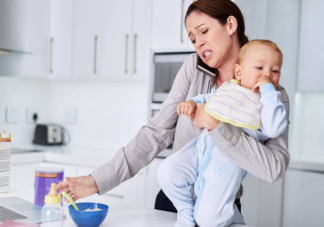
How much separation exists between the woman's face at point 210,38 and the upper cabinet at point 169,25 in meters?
1.18

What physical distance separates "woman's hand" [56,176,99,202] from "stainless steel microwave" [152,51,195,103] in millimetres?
1373

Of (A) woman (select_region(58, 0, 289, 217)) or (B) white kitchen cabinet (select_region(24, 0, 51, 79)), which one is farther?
(B) white kitchen cabinet (select_region(24, 0, 51, 79))

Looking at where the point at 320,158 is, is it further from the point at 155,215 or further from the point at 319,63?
the point at 155,215

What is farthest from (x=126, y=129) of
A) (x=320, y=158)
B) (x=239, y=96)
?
(x=239, y=96)

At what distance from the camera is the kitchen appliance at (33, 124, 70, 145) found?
129 inches

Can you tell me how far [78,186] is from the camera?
1206 mm

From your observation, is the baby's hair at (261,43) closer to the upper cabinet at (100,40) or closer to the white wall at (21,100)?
the upper cabinet at (100,40)

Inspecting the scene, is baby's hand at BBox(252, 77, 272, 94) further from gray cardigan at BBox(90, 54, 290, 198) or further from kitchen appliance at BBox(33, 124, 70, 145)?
kitchen appliance at BBox(33, 124, 70, 145)

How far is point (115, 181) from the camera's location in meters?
1.28

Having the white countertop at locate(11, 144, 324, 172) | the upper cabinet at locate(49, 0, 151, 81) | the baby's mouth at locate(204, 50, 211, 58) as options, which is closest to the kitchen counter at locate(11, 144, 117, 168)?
the white countertop at locate(11, 144, 324, 172)

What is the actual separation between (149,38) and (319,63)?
1147 mm

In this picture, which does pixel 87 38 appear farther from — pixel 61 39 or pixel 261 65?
pixel 261 65

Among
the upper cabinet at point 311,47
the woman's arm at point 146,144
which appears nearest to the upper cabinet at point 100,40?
the upper cabinet at point 311,47

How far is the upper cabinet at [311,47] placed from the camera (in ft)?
6.90
